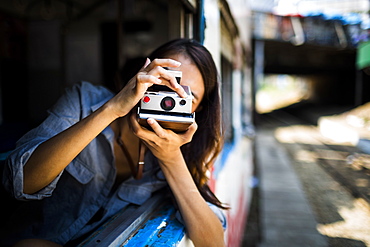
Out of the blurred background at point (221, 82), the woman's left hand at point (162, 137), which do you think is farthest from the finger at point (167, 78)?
the blurred background at point (221, 82)

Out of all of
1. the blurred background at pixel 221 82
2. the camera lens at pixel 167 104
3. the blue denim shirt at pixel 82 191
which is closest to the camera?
the camera lens at pixel 167 104

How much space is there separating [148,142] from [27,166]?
1.46 ft

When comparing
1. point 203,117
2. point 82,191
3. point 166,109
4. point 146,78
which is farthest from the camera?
point 203,117

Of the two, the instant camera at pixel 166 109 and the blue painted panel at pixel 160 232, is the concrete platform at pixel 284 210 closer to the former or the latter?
the blue painted panel at pixel 160 232

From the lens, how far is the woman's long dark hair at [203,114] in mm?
1567

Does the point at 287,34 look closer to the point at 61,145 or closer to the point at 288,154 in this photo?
the point at 288,154

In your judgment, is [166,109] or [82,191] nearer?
[166,109]

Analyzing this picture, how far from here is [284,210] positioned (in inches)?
207

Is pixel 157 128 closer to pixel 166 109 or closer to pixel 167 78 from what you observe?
pixel 166 109

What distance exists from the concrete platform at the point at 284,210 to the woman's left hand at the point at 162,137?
230 cm

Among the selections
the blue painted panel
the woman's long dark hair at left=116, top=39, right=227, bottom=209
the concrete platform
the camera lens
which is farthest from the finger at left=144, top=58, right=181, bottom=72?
the concrete platform

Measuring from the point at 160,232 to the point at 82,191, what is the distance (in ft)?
1.64

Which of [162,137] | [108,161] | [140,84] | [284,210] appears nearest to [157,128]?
[162,137]

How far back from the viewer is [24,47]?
4.66 metres
